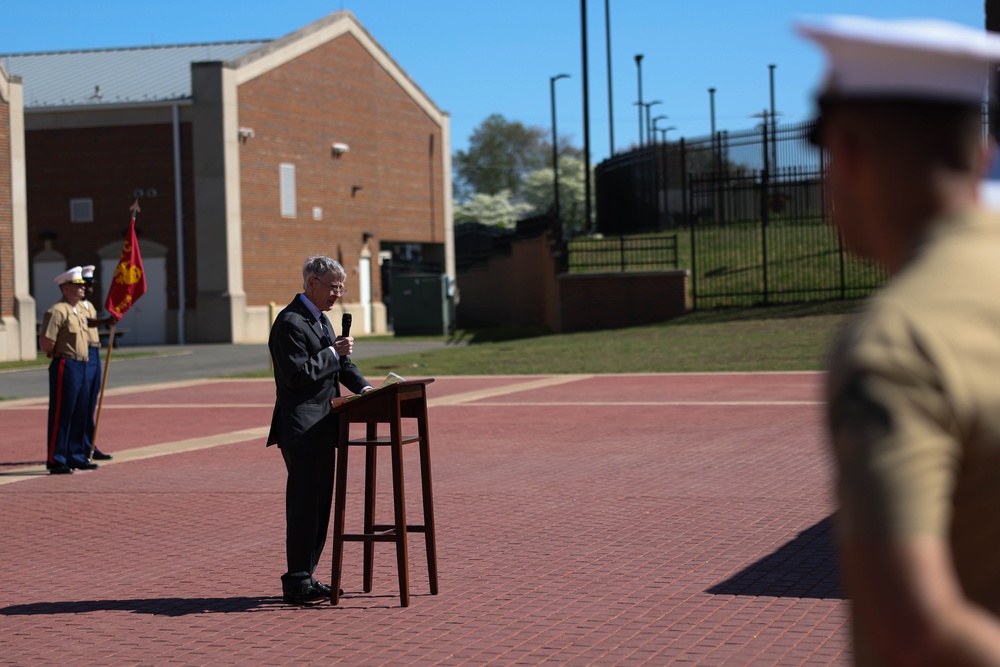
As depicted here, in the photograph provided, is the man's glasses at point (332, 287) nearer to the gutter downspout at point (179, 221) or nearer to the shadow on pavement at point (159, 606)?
the shadow on pavement at point (159, 606)

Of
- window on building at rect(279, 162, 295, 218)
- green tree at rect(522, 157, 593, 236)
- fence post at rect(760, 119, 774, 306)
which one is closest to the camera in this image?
fence post at rect(760, 119, 774, 306)

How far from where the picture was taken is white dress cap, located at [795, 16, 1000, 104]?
161cm

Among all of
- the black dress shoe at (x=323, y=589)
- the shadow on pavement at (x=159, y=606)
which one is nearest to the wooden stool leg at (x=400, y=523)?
the black dress shoe at (x=323, y=589)

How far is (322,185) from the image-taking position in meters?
46.9

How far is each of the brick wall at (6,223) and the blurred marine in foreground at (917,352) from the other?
35.6m

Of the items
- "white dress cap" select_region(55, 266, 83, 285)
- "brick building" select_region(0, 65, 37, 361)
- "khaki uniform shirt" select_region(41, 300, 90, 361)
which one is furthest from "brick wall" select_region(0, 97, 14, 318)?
"khaki uniform shirt" select_region(41, 300, 90, 361)

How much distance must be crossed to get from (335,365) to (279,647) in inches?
65.5

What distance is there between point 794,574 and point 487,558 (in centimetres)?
186

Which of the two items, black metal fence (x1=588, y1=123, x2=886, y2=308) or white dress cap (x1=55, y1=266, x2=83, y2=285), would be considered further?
black metal fence (x1=588, y1=123, x2=886, y2=308)

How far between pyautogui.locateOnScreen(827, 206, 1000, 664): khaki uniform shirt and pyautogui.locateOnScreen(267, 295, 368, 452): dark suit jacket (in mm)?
5607

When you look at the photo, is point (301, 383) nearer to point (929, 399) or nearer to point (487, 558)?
point (487, 558)

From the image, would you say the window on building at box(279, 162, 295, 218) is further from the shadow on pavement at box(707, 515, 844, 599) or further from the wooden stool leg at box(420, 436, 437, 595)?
the wooden stool leg at box(420, 436, 437, 595)

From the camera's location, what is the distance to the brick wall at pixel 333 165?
4369 cm

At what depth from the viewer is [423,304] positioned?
140ft
